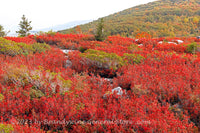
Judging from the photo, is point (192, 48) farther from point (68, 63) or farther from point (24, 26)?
point (24, 26)

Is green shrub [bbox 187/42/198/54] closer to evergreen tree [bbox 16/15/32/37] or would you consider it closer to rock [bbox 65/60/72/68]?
rock [bbox 65/60/72/68]

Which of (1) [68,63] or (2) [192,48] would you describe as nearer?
(1) [68,63]

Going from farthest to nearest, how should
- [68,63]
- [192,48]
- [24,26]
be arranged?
[24,26] < [192,48] < [68,63]

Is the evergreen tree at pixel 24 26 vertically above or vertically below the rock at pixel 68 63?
above

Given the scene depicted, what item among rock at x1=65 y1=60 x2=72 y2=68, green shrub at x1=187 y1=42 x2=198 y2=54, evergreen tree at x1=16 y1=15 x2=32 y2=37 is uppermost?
evergreen tree at x1=16 y1=15 x2=32 y2=37

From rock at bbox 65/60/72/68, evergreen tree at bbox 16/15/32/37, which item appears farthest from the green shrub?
evergreen tree at bbox 16/15/32/37

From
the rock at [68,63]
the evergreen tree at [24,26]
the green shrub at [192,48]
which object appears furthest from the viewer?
the evergreen tree at [24,26]

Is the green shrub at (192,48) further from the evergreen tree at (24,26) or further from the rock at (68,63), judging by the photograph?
the evergreen tree at (24,26)

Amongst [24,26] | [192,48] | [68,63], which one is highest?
[24,26]

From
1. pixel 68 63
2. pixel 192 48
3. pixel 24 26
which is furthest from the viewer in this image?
pixel 24 26

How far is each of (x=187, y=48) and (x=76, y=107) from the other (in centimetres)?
705

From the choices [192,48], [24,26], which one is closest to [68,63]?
[192,48]

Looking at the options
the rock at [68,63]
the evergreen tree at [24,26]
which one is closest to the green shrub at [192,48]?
the rock at [68,63]

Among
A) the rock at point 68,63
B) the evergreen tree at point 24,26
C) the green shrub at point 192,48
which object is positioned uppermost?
the evergreen tree at point 24,26
